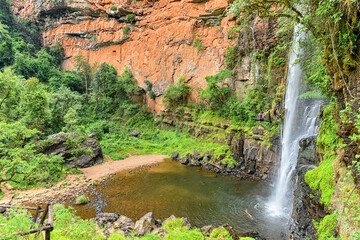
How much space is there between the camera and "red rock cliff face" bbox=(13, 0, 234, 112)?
903 inches

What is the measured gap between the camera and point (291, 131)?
11.2 metres

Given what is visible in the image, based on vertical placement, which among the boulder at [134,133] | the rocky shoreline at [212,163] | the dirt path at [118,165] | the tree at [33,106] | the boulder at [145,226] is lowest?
the dirt path at [118,165]

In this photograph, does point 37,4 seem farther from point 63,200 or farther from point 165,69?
point 63,200

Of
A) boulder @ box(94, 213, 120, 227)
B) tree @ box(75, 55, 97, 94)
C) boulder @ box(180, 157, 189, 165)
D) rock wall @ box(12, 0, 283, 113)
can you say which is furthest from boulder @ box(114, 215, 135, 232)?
tree @ box(75, 55, 97, 94)

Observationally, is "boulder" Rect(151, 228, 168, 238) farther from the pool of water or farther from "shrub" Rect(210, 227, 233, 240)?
the pool of water

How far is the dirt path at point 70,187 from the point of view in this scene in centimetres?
995

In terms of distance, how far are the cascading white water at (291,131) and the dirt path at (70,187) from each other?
10.8m

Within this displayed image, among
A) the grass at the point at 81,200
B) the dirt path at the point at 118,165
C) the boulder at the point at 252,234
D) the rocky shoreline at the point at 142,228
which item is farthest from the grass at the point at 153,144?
the rocky shoreline at the point at 142,228

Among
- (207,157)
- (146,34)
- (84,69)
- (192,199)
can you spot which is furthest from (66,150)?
(146,34)

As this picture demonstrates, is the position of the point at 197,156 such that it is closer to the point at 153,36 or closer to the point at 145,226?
the point at 145,226

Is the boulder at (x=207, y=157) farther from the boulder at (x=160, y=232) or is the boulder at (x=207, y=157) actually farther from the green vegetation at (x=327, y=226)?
the green vegetation at (x=327, y=226)

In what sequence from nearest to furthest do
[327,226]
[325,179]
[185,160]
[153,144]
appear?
[327,226], [325,179], [185,160], [153,144]

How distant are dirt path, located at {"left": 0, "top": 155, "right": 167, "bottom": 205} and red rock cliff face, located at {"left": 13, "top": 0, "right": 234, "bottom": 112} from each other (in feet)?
41.4

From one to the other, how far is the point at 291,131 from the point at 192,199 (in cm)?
734
